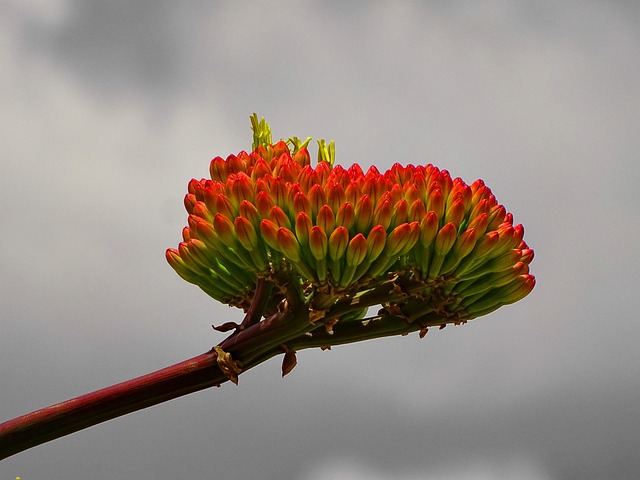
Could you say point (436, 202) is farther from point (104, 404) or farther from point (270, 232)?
point (104, 404)

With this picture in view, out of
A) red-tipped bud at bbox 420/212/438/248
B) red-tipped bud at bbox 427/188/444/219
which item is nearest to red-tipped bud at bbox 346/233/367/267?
red-tipped bud at bbox 420/212/438/248

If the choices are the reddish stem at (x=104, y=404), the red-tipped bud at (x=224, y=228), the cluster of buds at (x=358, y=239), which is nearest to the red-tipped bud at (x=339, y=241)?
the cluster of buds at (x=358, y=239)

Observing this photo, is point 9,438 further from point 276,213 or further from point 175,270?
point 276,213

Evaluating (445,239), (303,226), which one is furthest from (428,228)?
(303,226)

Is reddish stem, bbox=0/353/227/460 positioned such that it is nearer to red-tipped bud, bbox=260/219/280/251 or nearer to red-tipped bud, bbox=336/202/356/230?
red-tipped bud, bbox=260/219/280/251

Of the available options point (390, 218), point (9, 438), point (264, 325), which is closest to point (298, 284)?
point (264, 325)

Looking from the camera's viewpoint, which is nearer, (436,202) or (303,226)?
(303,226)

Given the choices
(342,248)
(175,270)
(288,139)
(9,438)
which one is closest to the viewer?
(342,248)

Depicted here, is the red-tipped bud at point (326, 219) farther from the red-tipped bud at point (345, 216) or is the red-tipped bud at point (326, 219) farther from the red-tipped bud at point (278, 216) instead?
the red-tipped bud at point (278, 216)
